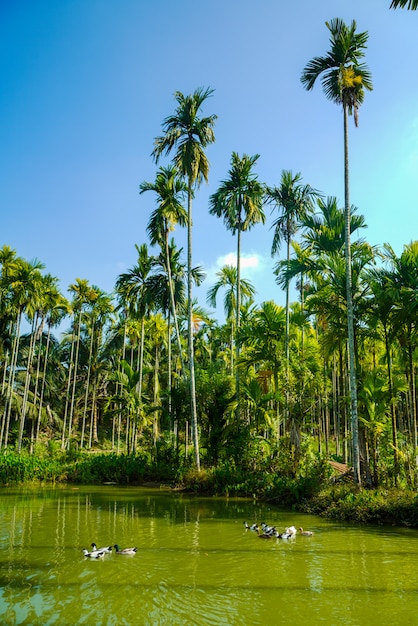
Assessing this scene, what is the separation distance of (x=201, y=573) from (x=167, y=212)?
776 inches

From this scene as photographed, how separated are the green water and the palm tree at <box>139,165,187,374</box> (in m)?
12.9

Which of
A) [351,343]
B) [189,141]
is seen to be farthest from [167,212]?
[351,343]

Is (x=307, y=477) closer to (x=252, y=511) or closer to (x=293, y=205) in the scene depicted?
(x=252, y=511)

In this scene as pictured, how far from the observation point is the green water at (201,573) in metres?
7.19

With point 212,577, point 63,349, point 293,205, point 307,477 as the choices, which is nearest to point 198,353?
point 63,349

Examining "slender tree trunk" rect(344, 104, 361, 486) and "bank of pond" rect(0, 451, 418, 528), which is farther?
"slender tree trunk" rect(344, 104, 361, 486)

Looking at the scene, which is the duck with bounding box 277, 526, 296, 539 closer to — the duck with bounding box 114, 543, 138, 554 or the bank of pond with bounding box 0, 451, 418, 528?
the bank of pond with bounding box 0, 451, 418, 528

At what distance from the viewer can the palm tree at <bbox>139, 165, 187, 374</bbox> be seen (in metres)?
25.8

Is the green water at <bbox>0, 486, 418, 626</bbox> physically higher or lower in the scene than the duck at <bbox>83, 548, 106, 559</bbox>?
lower

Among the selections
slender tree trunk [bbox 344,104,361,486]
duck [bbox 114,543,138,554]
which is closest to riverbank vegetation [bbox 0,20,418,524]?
slender tree trunk [bbox 344,104,361,486]

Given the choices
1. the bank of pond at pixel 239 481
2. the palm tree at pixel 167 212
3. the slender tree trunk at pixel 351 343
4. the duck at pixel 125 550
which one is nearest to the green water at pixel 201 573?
the duck at pixel 125 550

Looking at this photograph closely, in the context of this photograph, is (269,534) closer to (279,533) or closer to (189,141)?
(279,533)

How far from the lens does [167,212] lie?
25.7 metres

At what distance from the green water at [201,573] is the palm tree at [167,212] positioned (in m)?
12.9
